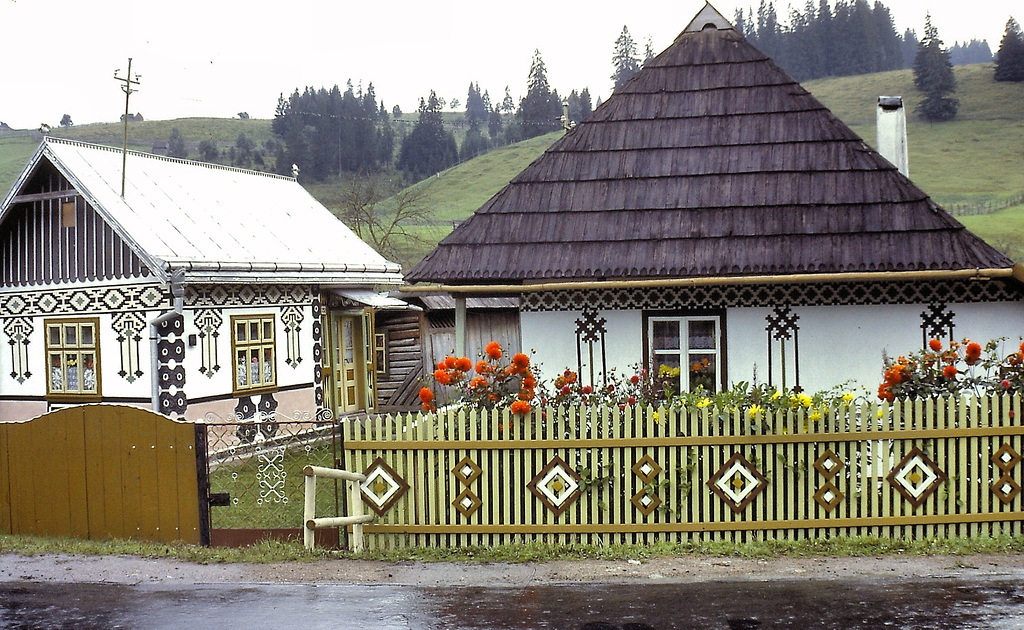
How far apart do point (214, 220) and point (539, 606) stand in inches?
549

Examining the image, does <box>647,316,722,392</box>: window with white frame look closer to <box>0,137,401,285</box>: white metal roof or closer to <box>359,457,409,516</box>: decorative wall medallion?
<box>359,457,409,516</box>: decorative wall medallion

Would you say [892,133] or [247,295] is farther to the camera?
[247,295]

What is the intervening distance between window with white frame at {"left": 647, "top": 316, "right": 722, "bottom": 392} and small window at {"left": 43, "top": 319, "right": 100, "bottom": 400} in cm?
943

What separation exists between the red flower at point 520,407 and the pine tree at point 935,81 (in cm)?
10180

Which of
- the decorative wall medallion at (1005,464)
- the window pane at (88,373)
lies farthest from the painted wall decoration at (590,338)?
the window pane at (88,373)

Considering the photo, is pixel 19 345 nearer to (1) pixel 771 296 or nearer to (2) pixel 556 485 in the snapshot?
(2) pixel 556 485

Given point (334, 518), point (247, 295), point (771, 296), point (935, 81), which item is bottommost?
point (334, 518)

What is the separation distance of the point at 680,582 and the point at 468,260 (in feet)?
23.1

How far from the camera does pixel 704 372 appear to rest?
44.9 ft

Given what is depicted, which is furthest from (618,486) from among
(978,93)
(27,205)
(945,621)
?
(978,93)

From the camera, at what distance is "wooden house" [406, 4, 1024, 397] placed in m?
13.2

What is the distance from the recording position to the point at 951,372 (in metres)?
9.44

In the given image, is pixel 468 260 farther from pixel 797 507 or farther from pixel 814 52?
pixel 814 52

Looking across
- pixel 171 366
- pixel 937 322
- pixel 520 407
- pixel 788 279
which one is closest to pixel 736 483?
pixel 520 407
